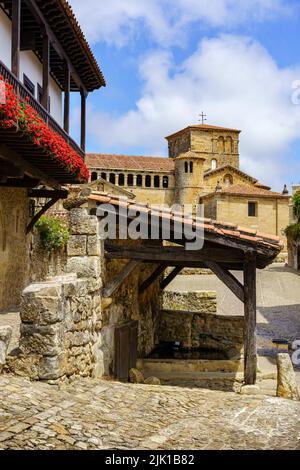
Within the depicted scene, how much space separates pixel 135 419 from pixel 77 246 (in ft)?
10.7

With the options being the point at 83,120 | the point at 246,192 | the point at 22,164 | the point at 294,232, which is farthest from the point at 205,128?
the point at 22,164

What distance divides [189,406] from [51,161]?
6.07 metres

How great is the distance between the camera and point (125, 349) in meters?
9.05

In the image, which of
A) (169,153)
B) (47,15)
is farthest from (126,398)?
(169,153)

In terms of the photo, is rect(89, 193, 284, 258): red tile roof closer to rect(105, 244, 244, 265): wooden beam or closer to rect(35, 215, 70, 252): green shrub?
rect(105, 244, 244, 265): wooden beam

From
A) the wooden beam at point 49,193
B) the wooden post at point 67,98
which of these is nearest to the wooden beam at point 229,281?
the wooden beam at point 49,193

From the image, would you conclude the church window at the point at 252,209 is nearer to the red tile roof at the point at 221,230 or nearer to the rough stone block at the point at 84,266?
the red tile roof at the point at 221,230

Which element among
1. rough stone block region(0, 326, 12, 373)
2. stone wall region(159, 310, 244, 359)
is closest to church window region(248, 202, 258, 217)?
stone wall region(159, 310, 244, 359)

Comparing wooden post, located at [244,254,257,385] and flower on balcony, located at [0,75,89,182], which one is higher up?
flower on balcony, located at [0,75,89,182]

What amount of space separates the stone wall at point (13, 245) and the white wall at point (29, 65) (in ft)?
9.46

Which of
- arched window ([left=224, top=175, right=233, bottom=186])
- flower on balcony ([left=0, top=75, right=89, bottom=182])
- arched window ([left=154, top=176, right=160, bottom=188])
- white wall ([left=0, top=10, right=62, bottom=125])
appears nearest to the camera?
flower on balcony ([left=0, top=75, right=89, bottom=182])

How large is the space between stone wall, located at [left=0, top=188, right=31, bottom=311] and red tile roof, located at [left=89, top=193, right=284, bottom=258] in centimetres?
449

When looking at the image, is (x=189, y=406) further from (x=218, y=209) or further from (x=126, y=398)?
(x=218, y=209)

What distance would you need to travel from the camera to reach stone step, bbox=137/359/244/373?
10172mm
